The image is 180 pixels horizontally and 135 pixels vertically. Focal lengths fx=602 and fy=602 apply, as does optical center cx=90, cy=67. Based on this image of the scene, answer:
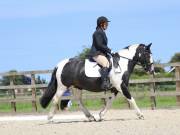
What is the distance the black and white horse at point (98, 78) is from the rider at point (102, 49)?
0.52 feet

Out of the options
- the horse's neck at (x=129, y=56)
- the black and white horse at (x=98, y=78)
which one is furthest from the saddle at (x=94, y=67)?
the horse's neck at (x=129, y=56)

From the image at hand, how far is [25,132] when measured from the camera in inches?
456

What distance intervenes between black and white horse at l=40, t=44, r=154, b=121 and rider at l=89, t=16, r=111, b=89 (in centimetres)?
16

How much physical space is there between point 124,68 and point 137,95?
478 centimetres

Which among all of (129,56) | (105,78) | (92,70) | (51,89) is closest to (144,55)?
(129,56)

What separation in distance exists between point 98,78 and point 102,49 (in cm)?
75

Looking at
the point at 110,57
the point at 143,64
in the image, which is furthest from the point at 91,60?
the point at 143,64

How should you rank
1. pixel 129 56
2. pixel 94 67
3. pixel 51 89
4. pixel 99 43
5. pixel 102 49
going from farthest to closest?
1. pixel 51 89
2. pixel 129 56
3. pixel 94 67
4. pixel 102 49
5. pixel 99 43

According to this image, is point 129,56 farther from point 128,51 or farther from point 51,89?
point 51,89

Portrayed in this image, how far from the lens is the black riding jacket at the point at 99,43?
13.0 m

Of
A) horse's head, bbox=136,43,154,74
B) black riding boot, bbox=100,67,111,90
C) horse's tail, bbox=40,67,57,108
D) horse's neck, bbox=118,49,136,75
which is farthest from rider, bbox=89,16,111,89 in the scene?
horse's tail, bbox=40,67,57,108

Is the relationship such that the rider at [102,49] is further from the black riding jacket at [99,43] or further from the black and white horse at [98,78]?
the black and white horse at [98,78]

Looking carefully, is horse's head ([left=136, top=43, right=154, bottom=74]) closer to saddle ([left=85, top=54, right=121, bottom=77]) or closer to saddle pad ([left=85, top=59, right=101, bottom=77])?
saddle ([left=85, top=54, right=121, bottom=77])

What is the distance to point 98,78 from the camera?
1351 centimetres
